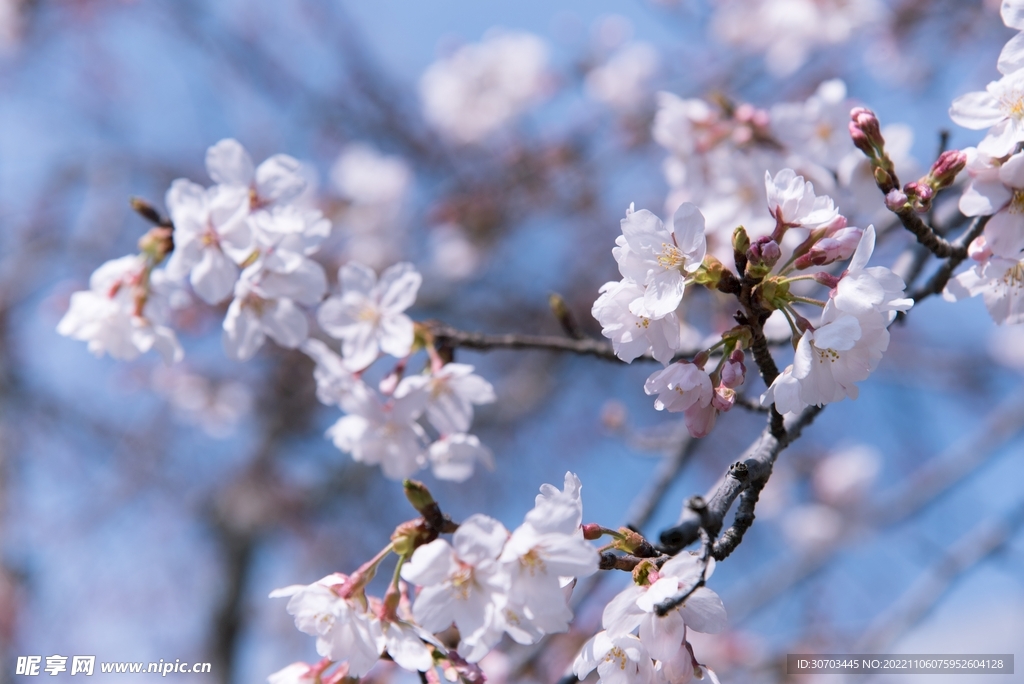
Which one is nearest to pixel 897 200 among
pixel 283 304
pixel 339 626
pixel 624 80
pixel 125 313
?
pixel 339 626

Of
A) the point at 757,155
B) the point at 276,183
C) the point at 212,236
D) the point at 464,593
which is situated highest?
the point at 757,155

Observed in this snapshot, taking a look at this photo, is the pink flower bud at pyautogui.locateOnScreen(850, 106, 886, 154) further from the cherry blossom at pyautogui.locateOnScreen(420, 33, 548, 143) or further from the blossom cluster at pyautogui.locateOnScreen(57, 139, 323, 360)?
the cherry blossom at pyautogui.locateOnScreen(420, 33, 548, 143)

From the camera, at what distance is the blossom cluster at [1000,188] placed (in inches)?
38.6

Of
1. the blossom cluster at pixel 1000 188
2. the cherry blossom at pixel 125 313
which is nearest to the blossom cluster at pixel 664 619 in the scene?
the blossom cluster at pixel 1000 188

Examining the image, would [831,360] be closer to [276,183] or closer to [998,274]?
[998,274]

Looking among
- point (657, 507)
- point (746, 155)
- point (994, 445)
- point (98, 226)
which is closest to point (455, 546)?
point (657, 507)

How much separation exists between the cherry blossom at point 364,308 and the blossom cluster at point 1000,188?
3.24ft

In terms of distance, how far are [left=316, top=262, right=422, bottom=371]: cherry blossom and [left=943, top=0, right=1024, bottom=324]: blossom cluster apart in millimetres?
987

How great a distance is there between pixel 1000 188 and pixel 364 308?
1.14m

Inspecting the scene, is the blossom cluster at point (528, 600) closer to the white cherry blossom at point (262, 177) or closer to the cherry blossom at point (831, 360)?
the cherry blossom at point (831, 360)

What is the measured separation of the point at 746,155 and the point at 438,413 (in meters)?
1.10

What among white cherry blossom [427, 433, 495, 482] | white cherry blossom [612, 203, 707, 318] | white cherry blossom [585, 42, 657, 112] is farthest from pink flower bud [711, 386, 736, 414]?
white cherry blossom [585, 42, 657, 112]

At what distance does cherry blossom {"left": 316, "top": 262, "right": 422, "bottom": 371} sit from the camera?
1.43 m

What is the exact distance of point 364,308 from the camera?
1.46m
